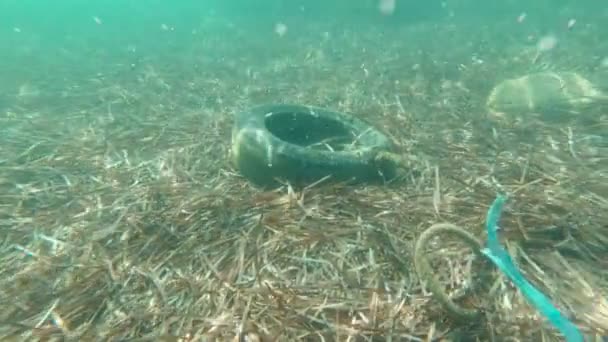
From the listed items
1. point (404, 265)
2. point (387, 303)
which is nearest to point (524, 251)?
point (404, 265)

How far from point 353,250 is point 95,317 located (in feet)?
6.56

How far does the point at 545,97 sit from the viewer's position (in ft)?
25.5

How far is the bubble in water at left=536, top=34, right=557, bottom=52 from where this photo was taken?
555 inches

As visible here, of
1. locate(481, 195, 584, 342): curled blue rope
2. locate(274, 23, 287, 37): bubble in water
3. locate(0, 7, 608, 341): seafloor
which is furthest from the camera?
locate(274, 23, 287, 37): bubble in water

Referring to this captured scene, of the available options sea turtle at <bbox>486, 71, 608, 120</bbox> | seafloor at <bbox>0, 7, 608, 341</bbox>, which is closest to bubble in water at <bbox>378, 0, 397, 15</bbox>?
seafloor at <bbox>0, 7, 608, 341</bbox>

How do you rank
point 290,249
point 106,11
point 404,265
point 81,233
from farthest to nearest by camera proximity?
point 106,11, point 81,233, point 290,249, point 404,265

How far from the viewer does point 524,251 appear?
3.66 metres

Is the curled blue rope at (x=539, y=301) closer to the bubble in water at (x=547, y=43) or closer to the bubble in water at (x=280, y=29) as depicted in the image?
the bubble in water at (x=547, y=43)

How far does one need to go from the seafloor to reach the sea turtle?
1.02ft

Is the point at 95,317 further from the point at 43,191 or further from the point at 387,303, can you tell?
the point at 43,191

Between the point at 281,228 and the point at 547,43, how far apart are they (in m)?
14.2

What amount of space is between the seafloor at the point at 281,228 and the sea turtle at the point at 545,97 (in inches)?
12.3

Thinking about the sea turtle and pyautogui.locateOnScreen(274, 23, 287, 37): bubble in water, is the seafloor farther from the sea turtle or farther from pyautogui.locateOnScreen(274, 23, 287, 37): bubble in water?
pyautogui.locateOnScreen(274, 23, 287, 37): bubble in water

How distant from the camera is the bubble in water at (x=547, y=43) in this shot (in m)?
14.1
